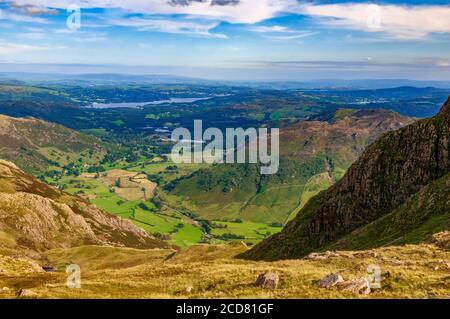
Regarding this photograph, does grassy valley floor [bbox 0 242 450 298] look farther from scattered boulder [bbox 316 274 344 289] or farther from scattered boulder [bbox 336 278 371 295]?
scattered boulder [bbox 316 274 344 289]

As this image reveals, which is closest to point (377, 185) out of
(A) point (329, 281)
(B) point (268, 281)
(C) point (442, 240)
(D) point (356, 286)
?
(C) point (442, 240)

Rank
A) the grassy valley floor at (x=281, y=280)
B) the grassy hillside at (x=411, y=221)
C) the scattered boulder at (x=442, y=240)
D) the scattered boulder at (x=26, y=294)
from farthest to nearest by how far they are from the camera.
Answer: the grassy hillside at (x=411, y=221), the scattered boulder at (x=442, y=240), the scattered boulder at (x=26, y=294), the grassy valley floor at (x=281, y=280)

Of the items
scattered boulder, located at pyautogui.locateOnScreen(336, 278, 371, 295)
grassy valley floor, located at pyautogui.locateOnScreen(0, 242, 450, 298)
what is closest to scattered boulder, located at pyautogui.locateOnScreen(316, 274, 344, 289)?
scattered boulder, located at pyautogui.locateOnScreen(336, 278, 371, 295)

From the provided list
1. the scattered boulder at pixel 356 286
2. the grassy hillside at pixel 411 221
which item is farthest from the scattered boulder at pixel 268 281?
the grassy hillside at pixel 411 221

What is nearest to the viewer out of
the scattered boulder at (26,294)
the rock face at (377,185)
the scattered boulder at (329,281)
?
the scattered boulder at (26,294)

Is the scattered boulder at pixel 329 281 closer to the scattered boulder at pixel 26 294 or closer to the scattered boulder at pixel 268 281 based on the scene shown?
the scattered boulder at pixel 268 281
